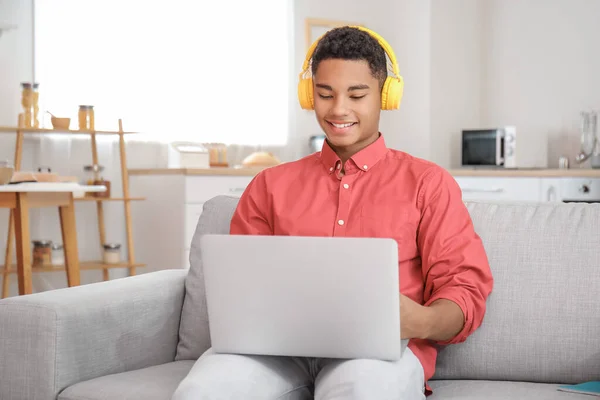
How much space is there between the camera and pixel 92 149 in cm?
468

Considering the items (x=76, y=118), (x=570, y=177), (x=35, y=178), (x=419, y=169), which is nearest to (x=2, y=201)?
(x=35, y=178)

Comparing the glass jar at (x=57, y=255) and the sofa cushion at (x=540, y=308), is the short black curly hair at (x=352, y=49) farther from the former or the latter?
the glass jar at (x=57, y=255)

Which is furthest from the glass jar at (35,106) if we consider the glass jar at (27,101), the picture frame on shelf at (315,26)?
the picture frame on shelf at (315,26)

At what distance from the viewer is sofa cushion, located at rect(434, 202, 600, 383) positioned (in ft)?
5.62

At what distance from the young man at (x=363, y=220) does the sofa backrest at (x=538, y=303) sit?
0.40 ft

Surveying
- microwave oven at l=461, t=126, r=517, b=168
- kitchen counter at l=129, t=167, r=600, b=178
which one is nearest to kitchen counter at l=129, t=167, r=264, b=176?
kitchen counter at l=129, t=167, r=600, b=178

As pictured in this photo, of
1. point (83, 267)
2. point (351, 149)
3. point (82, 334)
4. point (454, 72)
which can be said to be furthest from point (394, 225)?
point (454, 72)

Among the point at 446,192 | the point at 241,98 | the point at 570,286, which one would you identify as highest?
the point at 241,98

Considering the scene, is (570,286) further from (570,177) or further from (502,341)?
(570,177)

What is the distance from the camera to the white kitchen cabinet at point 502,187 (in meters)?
4.37

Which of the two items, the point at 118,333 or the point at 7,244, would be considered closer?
the point at 118,333

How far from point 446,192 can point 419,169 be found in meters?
0.09

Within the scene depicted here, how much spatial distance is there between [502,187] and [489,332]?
282 centimetres

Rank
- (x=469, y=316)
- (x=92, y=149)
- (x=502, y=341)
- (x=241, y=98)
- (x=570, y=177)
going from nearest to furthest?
(x=469, y=316) < (x=502, y=341) < (x=570, y=177) < (x=92, y=149) < (x=241, y=98)
